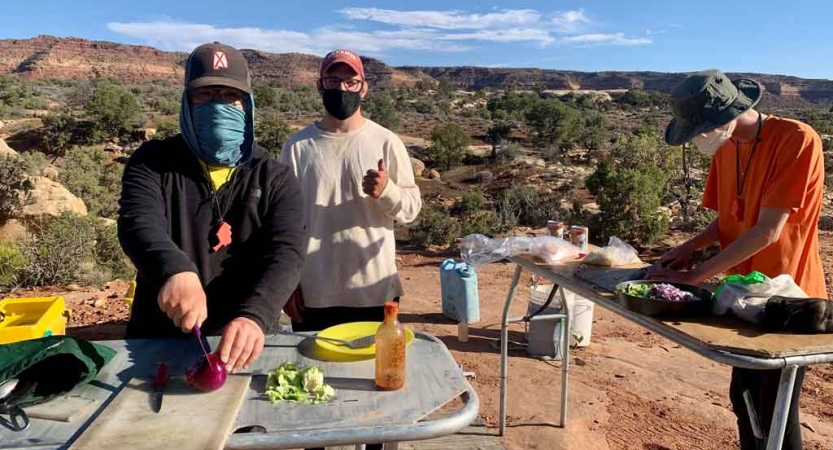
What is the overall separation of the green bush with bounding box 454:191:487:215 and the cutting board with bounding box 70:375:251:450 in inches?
491

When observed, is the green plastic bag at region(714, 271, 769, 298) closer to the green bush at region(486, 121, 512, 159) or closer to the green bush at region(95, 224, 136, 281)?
the green bush at region(95, 224, 136, 281)

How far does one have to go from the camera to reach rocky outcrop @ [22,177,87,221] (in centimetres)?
884

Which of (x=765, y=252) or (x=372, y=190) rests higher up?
(x=372, y=190)

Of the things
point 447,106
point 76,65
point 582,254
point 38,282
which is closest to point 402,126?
point 447,106

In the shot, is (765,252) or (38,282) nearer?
(765,252)

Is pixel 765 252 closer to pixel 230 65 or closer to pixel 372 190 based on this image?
pixel 372 190

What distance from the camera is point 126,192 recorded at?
1842 millimetres

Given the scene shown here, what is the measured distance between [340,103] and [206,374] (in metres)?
1.69

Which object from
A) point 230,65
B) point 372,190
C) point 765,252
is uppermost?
point 230,65

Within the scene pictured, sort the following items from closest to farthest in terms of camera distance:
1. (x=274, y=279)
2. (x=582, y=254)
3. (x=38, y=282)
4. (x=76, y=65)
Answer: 1. (x=274, y=279)
2. (x=582, y=254)
3. (x=38, y=282)
4. (x=76, y=65)

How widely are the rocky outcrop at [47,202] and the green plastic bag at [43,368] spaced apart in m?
8.24

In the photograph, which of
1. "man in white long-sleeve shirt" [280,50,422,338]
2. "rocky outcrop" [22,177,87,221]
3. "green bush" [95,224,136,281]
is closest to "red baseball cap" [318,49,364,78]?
"man in white long-sleeve shirt" [280,50,422,338]

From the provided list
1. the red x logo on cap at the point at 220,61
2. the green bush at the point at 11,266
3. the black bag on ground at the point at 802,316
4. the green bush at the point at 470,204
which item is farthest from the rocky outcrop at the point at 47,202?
the black bag on ground at the point at 802,316

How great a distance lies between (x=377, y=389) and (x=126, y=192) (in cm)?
98
